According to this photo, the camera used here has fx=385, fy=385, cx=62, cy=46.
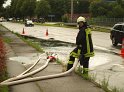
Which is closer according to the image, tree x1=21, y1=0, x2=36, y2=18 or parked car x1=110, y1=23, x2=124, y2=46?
parked car x1=110, y1=23, x2=124, y2=46

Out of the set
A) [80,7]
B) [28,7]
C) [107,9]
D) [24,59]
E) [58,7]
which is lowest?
[58,7]

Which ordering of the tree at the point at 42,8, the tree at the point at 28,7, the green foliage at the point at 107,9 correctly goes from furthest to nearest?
the tree at the point at 28,7, the tree at the point at 42,8, the green foliage at the point at 107,9

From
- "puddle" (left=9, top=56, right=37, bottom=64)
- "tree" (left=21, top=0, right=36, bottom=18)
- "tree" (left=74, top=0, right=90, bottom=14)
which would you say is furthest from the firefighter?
"tree" (left=21, top=0, right=36, bottom=18)

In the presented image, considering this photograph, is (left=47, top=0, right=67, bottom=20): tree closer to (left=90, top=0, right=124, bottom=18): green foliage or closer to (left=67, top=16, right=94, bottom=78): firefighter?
(left=90, top=0, right=124, bottom=18): green foliage

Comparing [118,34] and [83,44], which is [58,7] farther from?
[83,44]

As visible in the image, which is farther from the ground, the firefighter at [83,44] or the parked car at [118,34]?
the firefighter at [83,44]

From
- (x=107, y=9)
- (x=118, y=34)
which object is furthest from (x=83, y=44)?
(x=107, y=9)

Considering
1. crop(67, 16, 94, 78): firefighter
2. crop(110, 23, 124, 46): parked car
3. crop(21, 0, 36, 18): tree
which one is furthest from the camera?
crop(21, 0, 36, 18): tree

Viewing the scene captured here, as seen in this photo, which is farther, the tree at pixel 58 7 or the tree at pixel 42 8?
the tree at pixel 58 7

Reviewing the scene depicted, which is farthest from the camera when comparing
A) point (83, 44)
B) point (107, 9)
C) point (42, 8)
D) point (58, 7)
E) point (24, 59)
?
point (58, 7)

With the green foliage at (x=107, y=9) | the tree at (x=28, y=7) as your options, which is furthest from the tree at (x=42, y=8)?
the green foliage at (x=107, y=9)

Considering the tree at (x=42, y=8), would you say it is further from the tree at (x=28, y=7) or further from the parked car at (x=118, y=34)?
the parked car at (x=118, y=34)

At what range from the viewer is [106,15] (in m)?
83.5

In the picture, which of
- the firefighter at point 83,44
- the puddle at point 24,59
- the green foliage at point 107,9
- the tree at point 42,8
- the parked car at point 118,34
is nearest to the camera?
the firefighter at point 83,44
